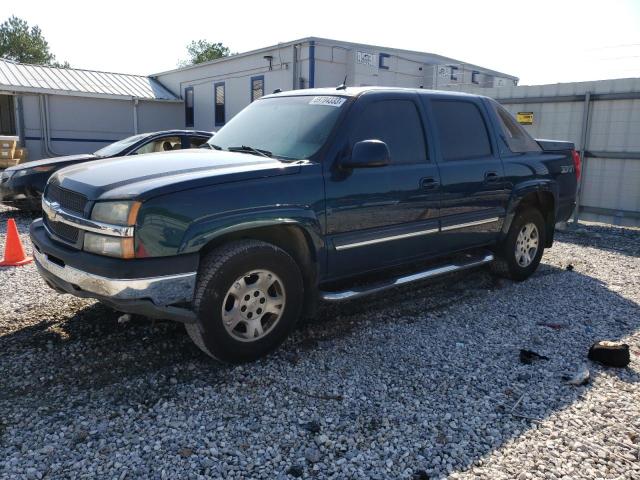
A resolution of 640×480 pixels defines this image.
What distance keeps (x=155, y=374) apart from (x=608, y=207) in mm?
9210

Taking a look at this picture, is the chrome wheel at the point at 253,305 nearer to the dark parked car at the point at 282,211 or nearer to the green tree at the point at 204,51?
the dark parked car at the point at 282,211

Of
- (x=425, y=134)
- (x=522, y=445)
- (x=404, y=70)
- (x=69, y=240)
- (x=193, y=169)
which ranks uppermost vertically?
(x=404, y=70)

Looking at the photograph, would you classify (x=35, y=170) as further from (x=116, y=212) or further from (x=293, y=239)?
(x=293, y=239)

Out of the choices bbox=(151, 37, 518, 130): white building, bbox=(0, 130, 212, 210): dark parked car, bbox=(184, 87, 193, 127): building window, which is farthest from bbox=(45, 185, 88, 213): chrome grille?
bbox=(184, 87, 193, 127): building window

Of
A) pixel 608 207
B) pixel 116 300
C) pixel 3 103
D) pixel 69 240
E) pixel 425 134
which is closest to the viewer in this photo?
pixel 116 300

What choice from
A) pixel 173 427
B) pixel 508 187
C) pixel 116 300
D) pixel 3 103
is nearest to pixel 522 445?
pixel 173 427

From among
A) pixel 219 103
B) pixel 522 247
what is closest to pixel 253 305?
pixel 522 247

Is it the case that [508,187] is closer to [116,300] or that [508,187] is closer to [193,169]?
[193,169]

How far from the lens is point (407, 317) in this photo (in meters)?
4.84

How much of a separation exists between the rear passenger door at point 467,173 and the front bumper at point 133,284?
2.55m

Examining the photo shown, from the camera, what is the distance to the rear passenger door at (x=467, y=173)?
4.91 meters

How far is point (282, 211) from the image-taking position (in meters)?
3.66

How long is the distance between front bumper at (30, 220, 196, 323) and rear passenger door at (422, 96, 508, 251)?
2546mm

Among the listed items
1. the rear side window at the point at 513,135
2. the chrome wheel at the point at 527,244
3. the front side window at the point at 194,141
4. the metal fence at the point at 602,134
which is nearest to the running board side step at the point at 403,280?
the chrome wheel at the point at 527,244
